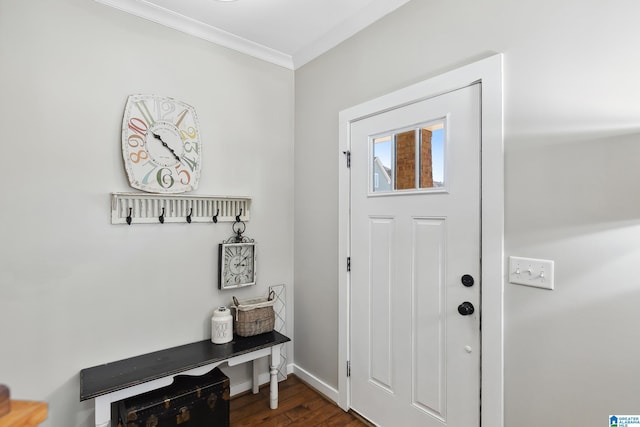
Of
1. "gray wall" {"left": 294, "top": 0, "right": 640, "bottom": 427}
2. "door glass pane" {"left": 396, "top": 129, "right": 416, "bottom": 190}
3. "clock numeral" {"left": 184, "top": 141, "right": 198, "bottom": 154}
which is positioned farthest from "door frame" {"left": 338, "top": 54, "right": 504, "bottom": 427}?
"clock numeral" {"left": 184, "top": 141, "right": 198, "bottom": 154}

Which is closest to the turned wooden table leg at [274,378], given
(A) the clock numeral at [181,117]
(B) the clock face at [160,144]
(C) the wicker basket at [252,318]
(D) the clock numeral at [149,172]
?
(C) the wicker basket at [252,318]

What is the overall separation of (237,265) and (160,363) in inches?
29.1

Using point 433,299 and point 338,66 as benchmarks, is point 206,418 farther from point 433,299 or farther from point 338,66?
point 338,66

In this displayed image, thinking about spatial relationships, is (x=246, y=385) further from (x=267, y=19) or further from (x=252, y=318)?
(x=267, y=19)

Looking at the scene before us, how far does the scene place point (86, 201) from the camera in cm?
176

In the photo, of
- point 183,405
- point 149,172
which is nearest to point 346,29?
point 149,172

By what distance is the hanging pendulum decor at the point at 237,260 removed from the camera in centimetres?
220

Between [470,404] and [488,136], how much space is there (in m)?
1.23

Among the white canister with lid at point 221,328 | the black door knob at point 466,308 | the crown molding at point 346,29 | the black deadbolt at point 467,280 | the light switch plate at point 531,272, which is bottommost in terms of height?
the white canister with lid at point 221,328

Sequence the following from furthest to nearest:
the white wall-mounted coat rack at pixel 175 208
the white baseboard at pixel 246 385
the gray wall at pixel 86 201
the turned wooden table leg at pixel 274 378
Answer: the white baseboard at pixel 246 385, the turned wooden table leg at pixel 274 378, the white wall-mounted coat rack at pixel 175 208, the gray wall at pixel 86 201

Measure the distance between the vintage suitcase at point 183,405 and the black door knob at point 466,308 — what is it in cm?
136

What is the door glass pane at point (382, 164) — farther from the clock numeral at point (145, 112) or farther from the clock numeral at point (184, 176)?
the clock numeral at point (145, 112)

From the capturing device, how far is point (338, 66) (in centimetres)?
222

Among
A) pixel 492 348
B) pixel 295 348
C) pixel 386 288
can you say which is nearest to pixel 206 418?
pixel 295 348
